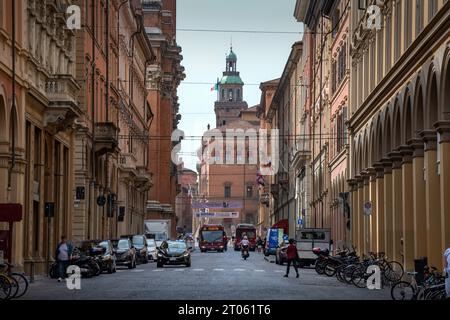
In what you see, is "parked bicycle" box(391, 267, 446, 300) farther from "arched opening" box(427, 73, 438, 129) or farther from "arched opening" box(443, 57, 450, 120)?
"arched opening" box(427, 73, 438, 129)

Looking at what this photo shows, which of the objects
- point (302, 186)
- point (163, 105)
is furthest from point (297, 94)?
point (163, 105)

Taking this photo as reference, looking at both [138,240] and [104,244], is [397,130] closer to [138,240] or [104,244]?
[104,244]

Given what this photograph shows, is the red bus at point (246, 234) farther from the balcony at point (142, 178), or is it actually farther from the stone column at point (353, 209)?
the stone column at point (353, 209)

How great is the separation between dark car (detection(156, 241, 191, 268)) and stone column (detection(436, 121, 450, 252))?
27599mm

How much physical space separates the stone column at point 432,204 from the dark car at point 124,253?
75.9 feet

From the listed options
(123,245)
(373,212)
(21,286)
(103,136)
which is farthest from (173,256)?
(21,286)

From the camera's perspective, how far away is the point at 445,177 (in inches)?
1303

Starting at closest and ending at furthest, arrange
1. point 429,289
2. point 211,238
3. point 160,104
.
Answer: point 429,289 → point 211,238 → point 160,104

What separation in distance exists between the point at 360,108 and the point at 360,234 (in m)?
7.03

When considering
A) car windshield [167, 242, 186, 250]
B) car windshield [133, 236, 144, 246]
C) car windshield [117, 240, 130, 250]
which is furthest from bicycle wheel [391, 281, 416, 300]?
car windshield [133, 236, 144, 246]

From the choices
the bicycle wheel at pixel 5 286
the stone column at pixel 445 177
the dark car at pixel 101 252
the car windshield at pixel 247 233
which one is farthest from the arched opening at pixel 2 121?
the car windshield at pixel 247 233

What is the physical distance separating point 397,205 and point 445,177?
468 inches
